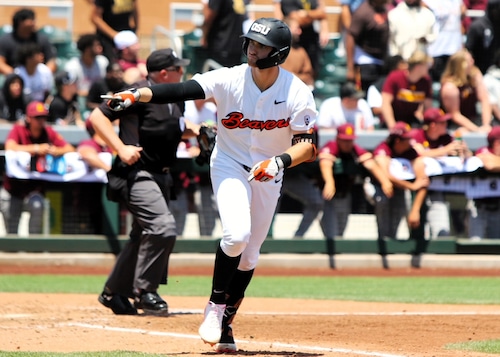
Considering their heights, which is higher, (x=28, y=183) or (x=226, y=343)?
(x=226, y=343)

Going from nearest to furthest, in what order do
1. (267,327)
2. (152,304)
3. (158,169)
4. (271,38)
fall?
(271,38) → (267,327) → (152,304) → (158,169)

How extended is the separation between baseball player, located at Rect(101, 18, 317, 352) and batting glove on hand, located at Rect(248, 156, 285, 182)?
93mm

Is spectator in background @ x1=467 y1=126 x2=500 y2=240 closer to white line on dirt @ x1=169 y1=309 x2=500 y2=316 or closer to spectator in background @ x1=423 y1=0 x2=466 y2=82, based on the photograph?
spectator in background @ x1=423 y1=0 x2=466 y2=82

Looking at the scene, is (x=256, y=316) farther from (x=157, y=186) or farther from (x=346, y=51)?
(x=346, y=51)

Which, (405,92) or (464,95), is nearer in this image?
(405,92)

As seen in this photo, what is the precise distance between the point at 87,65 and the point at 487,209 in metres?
5.94

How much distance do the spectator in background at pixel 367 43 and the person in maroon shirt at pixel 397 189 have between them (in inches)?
82.4

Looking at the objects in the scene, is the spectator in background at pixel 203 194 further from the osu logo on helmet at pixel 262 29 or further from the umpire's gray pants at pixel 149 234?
the osu logo on helmet at pixel 262 29

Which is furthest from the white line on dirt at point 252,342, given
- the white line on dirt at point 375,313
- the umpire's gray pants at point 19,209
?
the umpire's gray pants at point 19,209

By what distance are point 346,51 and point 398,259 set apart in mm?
Result: 3724

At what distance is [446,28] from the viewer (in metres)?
14.6

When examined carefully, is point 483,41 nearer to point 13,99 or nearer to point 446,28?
point 446,28

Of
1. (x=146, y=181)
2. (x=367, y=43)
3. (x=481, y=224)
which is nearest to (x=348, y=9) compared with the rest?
(x=367, y=43)

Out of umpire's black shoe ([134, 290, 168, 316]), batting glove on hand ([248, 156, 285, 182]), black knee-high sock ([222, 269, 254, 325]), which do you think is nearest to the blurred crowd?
umpire's black shoe ([134, 290, 168, 316])
